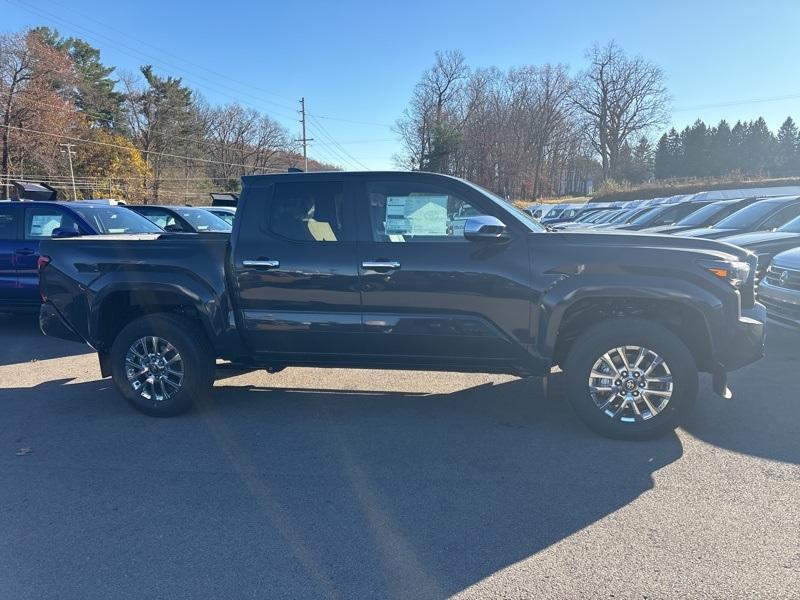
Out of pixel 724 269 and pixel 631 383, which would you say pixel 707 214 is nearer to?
pixel 724 269

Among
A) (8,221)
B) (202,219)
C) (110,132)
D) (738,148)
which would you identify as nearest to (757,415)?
(8,221)

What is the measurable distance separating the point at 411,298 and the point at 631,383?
1.79m

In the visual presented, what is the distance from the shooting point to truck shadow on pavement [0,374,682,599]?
278cm

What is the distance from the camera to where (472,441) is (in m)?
4.31

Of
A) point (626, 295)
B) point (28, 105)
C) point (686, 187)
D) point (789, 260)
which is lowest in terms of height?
point (626, 295)

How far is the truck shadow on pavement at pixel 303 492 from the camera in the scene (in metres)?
2.78

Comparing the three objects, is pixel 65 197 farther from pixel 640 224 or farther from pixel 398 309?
pixel 398 309

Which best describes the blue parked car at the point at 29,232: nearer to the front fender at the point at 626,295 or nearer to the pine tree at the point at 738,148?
the front fender at the point at 626,295

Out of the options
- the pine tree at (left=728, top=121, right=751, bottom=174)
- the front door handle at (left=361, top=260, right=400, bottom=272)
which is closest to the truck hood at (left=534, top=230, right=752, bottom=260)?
the front door handle at (left=361, top=260, right=400, bottom=272)

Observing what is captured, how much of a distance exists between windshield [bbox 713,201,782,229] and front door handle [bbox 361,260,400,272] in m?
8.38

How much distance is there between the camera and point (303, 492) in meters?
3.54

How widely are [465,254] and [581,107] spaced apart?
7869 cm

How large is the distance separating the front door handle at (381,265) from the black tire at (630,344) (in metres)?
1.52

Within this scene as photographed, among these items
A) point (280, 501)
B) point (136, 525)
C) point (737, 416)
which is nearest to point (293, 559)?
point (280, 501)
